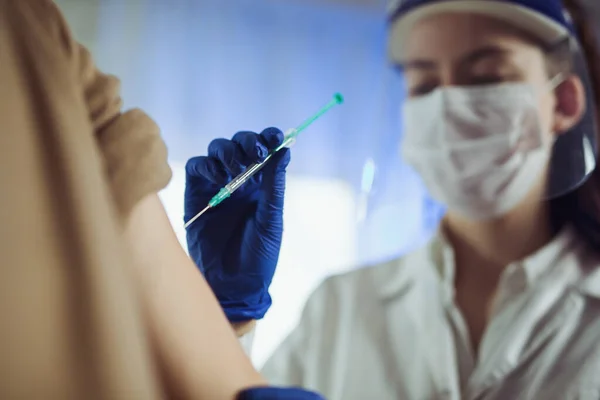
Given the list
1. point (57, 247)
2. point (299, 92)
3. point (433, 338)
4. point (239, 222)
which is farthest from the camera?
point (299, 92)

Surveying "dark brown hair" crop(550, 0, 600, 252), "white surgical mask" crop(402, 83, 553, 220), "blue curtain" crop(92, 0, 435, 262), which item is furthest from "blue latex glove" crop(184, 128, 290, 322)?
"dark brown hair" crop(550, 0, 600, 252)

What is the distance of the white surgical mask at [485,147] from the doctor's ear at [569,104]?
0.03 meters

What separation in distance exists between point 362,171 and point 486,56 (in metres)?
0.37

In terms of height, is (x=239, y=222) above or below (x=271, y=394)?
above

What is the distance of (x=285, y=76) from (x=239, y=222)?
26.2 inches

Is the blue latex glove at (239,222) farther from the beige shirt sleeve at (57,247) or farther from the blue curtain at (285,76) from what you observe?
the blue curtain at (285,76)

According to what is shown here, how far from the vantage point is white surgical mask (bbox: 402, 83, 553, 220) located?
1.05 m

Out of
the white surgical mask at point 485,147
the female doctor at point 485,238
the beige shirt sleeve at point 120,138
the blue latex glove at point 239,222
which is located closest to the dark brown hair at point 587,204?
the female doctor at point 485,238

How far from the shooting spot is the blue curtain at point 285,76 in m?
1.02

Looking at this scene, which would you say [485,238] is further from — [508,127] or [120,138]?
[120,138]

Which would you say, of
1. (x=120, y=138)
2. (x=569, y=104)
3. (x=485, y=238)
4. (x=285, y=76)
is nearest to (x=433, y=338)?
(x=485, y=238)

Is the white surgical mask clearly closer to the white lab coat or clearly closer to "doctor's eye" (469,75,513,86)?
"doctor's eye" (469,75,513,86)

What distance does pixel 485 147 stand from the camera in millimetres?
1067

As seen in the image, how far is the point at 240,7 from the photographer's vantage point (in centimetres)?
117
